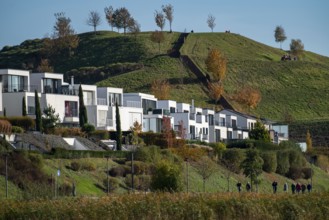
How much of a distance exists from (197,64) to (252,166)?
3179 inches

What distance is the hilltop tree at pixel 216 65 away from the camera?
492 ft

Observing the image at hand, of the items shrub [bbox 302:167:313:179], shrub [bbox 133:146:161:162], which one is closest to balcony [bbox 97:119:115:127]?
shrub [bbox 302:167:313:179]

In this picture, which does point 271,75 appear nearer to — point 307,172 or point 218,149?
point 307,172

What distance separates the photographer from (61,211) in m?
42.8

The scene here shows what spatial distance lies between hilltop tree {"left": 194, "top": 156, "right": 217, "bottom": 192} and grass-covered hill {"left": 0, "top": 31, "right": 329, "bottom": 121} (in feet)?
193

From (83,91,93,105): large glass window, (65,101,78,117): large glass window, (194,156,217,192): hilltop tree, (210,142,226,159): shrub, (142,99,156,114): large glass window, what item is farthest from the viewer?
(142,99,156,114): large glass window

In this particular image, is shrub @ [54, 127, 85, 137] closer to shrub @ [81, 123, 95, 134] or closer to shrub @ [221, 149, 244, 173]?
shrub @ [81, 123, 95, 134]

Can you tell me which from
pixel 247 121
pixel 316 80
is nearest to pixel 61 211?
pixel 247 121

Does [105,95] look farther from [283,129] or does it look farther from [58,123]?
[283,129]

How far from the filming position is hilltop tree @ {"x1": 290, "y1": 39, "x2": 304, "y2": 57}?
186m

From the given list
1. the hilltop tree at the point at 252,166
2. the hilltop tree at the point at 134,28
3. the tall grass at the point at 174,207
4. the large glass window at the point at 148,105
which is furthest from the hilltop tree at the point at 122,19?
the tall grass at the point at 174,207

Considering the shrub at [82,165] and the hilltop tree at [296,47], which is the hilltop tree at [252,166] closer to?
the shrub at [82,165]

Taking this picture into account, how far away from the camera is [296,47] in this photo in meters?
187

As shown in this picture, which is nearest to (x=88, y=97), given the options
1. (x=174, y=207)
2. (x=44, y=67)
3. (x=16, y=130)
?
(x=16, y=130)
